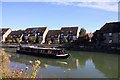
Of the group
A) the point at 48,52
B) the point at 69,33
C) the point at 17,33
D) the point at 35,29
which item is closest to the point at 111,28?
the point at 69,33

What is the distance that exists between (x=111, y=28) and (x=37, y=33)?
22450mm

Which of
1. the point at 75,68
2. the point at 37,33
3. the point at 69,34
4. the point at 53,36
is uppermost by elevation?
the point at 37,33

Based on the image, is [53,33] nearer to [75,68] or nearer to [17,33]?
[17,33]

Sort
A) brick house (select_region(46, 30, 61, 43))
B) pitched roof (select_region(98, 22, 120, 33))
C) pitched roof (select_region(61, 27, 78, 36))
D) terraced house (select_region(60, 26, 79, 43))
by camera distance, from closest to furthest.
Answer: pitched roof (select_region(98, 22, 120, 33)), terraced house (select_region(60, 26, 79, 43)), pitched roof (select_region(61, 27, 78, 36)), brick house (select_region(46, 30, 61, 43))

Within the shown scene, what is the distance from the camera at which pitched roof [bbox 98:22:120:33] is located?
51344 mm

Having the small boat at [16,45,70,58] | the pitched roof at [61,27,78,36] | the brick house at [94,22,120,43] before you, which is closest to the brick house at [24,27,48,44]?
the pitched roof at [61,27,78,36]

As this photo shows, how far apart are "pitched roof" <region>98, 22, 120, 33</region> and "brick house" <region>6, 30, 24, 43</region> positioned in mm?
23711

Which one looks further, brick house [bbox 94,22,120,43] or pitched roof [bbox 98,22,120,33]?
pitched roof [bbox 98,22,120,33]

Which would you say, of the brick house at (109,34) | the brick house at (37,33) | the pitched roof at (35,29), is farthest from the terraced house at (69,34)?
the brick house at (109,34)

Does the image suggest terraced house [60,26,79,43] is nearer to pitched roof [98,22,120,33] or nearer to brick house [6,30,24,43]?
pitched roof [98,22,120,33]

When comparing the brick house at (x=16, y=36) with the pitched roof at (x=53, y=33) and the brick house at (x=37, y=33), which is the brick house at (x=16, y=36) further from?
the pitched roof at (x=53, y=33)

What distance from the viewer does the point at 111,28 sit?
51938 millimetres

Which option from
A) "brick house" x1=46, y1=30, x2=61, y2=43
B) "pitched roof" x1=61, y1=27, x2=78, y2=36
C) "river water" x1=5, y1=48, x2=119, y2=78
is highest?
"pitched roof" x1=61, y1=27, x2=78, y2=36

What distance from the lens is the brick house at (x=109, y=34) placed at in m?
50.8
